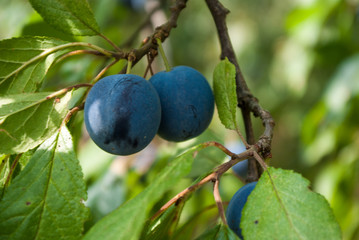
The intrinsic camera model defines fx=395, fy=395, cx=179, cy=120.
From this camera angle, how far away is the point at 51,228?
2.06 feet

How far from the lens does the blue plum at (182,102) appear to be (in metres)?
0.80

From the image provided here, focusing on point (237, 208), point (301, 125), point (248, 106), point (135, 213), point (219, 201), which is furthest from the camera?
point (301, 125)

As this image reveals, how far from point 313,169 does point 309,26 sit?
6.49ft

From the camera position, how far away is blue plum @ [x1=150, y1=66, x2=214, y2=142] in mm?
804

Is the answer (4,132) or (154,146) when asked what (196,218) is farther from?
(154,146)

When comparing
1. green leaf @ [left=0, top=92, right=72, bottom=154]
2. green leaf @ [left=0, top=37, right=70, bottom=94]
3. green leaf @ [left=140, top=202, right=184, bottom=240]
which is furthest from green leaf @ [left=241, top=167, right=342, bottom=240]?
green leaf @ [left=0, top=37, right=70, bottom=94]

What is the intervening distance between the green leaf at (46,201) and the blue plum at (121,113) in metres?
0.06

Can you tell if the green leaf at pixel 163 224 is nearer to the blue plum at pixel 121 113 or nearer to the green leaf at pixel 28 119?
the blue plum at pixel 121 113

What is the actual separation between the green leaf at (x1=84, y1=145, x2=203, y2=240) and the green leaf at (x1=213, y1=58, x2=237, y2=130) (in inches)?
8.5

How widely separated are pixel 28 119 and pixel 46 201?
0.16 meters

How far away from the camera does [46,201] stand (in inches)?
25.4

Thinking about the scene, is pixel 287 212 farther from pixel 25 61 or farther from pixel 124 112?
pixel 25 61

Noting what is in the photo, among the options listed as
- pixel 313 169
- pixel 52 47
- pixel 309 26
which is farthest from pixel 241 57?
pixel 52 47

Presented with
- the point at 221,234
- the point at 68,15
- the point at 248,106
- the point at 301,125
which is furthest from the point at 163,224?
the point at 301,125
